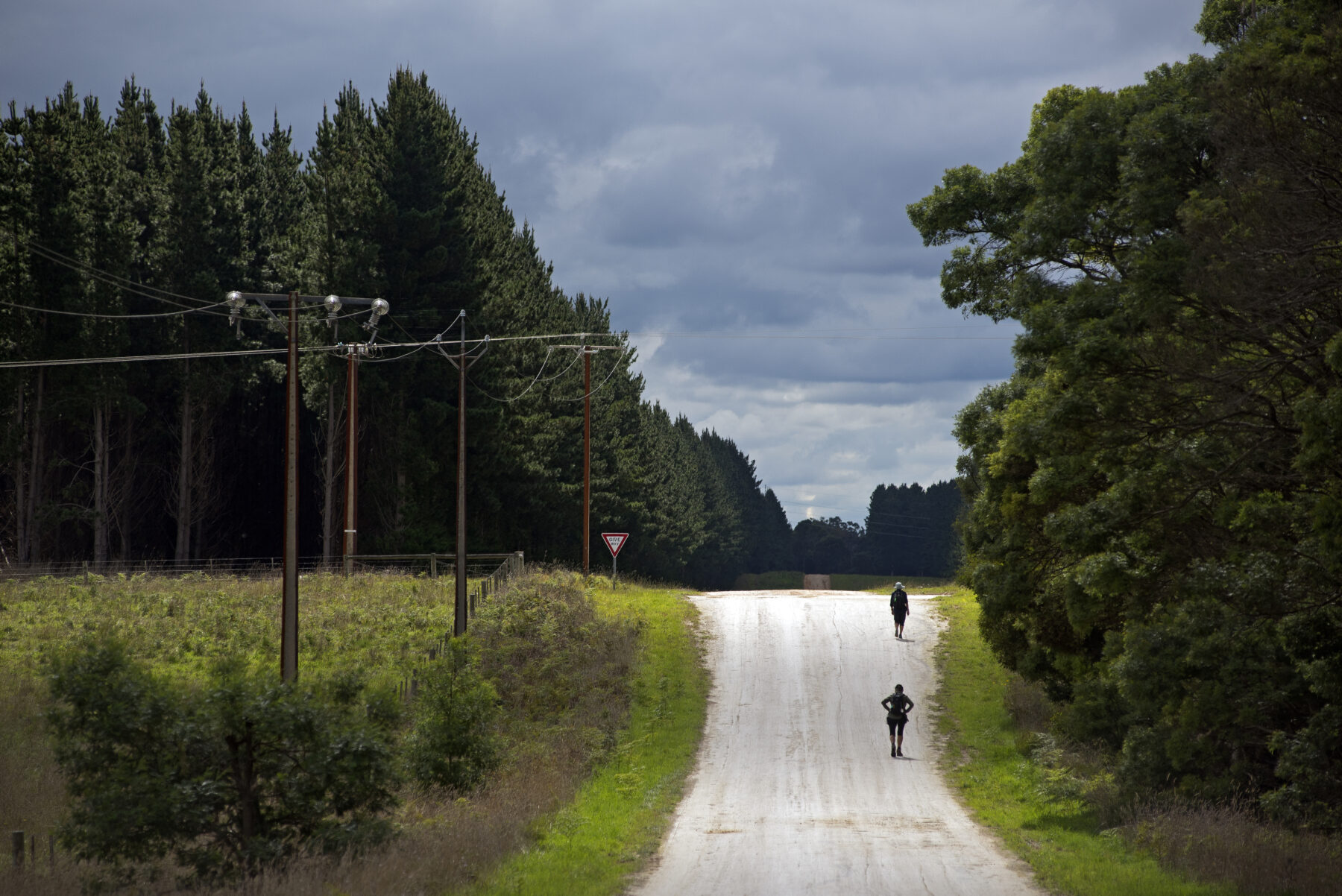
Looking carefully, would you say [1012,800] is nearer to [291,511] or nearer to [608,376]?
[291,511]

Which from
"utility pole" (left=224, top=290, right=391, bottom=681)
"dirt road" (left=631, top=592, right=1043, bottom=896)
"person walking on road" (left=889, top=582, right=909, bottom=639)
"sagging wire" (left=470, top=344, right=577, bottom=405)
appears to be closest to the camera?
"dirt road" (left=631, top=592, right=1043, bottom=896)

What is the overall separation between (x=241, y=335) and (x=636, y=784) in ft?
109

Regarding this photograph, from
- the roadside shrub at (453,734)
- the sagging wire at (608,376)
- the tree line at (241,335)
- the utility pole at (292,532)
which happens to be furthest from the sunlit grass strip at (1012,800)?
the sagging wire at (608,376)

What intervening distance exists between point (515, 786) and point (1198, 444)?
1168cm

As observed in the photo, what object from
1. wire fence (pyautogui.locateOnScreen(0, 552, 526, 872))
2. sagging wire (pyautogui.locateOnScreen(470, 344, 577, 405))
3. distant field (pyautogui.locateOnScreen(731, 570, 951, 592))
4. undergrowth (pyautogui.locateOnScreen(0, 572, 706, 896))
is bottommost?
distant field (pyautogui.locateOnScreen(731, 570, 951, 592))

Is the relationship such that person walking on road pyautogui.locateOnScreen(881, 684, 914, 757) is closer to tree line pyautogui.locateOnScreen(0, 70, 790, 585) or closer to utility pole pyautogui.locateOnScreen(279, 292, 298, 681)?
utility pole pyautogui.locateOnScreen(279, 292, 298, 681)

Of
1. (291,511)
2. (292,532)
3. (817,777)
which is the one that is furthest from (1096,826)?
(291,511)

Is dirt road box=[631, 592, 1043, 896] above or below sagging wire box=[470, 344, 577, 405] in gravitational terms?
below

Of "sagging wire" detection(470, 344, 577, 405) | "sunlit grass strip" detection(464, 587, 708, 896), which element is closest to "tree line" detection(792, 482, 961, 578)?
"sagging wire" detection(470, 344, 577, 405)

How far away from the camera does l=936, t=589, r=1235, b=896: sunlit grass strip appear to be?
1322 centimetres

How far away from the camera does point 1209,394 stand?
49.2 feet

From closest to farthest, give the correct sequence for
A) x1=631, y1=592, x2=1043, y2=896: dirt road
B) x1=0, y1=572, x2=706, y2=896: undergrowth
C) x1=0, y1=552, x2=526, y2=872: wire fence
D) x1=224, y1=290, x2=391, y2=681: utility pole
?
x1=0, y1=572, x2=706, y2=896: undergrowth
x1=631, y1=592, x2=1043, y2=896: dirt road
x1=224, y1=290, x2=391, y2=681: utility pole
x1=0, y1=552, x2=526, y2=872: wire fence

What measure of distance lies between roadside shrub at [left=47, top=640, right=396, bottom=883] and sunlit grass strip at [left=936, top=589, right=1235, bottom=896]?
8168mm

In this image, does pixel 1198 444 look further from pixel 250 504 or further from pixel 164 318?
pixel 250 504
